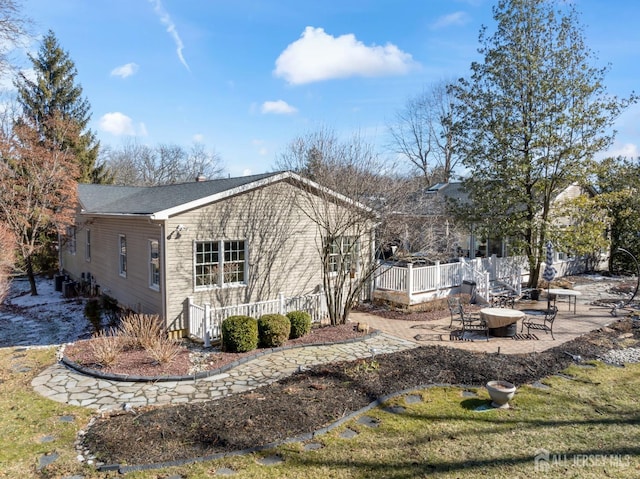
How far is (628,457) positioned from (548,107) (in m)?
14.1

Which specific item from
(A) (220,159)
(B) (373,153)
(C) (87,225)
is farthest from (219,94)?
(A) (220,159)

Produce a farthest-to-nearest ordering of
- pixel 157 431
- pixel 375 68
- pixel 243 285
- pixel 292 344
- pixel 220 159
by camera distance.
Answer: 1. pixel 220 159
2. pixel 375 68
3. pixel 243 285
4. pixel 292 344
5. pixel 157 431

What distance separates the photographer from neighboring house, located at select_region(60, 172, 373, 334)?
11.3 metres

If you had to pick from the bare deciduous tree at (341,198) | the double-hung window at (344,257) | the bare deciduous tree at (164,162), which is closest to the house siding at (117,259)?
the bare deciduous tree at (341,198)

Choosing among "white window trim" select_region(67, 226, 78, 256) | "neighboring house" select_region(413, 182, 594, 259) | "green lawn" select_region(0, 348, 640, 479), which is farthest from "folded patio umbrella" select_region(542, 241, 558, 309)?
"white window trim" select_region(67, 226, 78, 256)

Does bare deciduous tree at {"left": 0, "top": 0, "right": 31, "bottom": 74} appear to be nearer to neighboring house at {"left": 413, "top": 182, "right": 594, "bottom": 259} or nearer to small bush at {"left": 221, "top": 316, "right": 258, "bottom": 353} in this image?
small bush at {"left": 221, "top": 316, "right": 258, "bottom": 353}

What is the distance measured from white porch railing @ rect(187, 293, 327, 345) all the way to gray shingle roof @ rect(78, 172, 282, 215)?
2.99 m

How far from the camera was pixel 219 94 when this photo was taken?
18875 millimetres

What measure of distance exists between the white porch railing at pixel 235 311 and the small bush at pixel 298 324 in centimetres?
65

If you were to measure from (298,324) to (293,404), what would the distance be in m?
4.51

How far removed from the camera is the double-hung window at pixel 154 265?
11.8 meters

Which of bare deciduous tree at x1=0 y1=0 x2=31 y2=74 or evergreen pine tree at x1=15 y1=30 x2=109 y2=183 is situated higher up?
evergreen pine tree at x1=15 y1=30 x2=109 y2=183

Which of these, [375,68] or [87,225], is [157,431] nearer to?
[87,225]

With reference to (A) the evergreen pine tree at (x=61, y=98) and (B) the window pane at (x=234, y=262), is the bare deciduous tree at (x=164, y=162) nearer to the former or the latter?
(A) the evergreen pine tree at (x=61, y=98)
